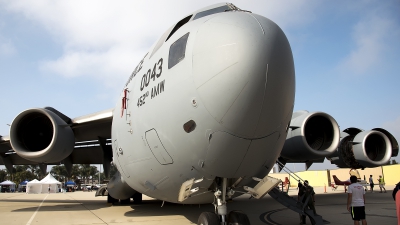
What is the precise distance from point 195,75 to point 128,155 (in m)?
2.62

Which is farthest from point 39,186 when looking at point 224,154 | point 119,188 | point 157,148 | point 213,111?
point 213,111

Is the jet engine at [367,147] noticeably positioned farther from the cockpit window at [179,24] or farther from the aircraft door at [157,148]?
the aircraft door at [157,148]

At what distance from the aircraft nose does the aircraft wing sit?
689 cm

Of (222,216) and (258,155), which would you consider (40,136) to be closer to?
(222,216)

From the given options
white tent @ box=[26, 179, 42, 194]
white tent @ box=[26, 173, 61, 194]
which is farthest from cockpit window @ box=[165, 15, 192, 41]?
white tent @ box=[26, 179, 42, 194]

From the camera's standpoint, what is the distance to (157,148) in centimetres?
446

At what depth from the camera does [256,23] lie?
12.5ft

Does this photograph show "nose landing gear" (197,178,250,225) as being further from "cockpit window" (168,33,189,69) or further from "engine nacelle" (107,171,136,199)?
"engine nacelle" (107,171,136,199)

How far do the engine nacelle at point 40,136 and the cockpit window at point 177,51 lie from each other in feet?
20.1

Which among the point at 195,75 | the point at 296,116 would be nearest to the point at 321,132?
the point at 296,116

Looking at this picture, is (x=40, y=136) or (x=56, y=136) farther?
(x=40, y=136)

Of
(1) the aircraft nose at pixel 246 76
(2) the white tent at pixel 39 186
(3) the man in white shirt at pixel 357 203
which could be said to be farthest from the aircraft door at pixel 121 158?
(2) the white tent at pixel 39 186

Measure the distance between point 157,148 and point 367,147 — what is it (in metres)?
9.73

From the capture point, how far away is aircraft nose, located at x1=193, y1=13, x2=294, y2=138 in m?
3.48
